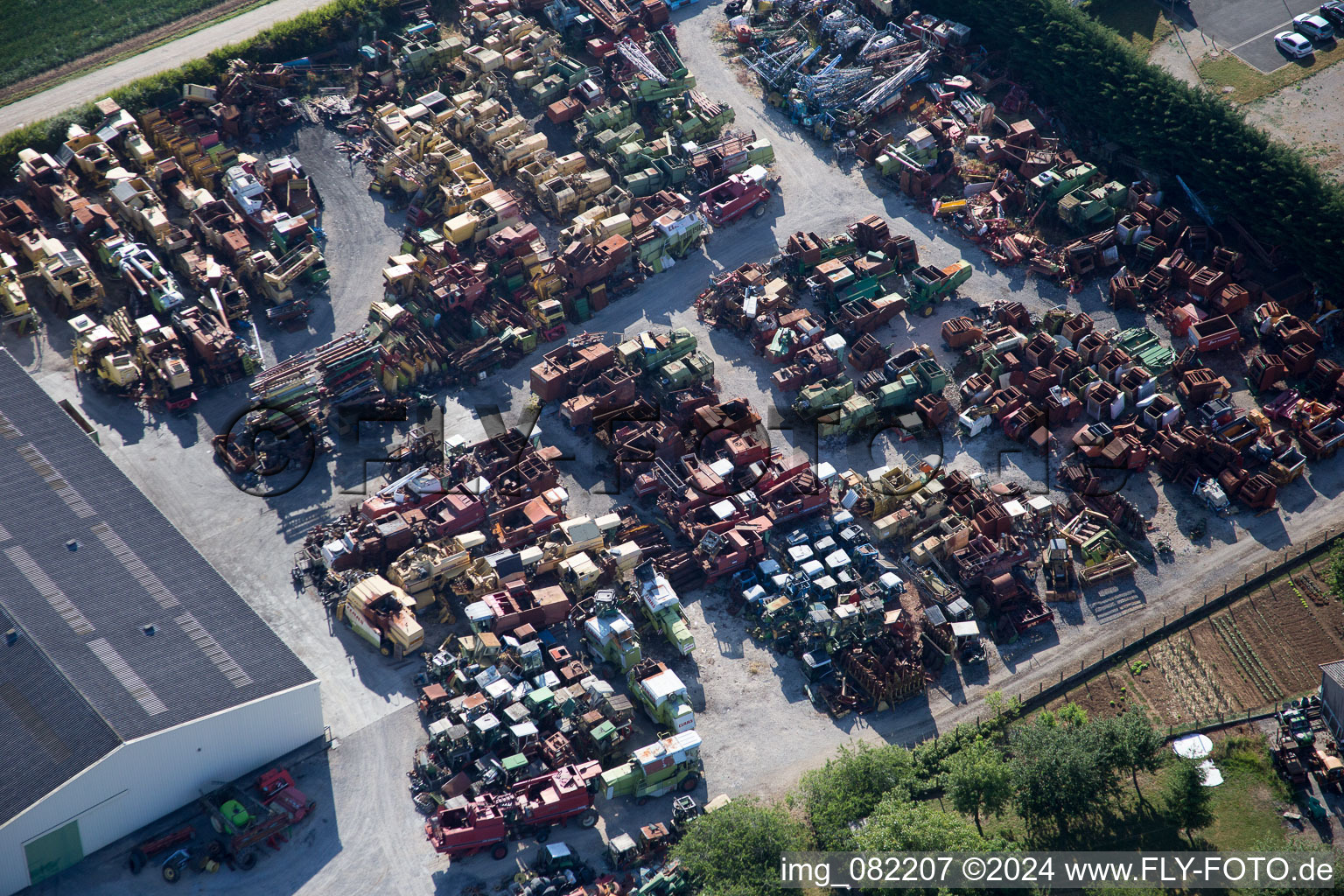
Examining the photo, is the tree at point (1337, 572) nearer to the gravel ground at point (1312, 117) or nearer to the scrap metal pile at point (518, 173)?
the gravel ground at point (1312, 117)

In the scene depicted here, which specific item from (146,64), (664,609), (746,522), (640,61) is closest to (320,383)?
(664,609)

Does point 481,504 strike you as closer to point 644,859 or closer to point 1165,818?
point 644,859

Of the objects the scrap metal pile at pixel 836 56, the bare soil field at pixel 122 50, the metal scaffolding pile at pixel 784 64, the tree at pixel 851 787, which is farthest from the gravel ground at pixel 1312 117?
the bare soil field at pixel 122 50

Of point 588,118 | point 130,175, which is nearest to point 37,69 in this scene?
point 130,175

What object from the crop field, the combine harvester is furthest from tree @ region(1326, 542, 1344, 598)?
the combine harvester

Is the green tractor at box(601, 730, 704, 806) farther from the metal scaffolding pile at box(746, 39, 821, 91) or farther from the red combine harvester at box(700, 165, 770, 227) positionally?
the metal scaffolding pile at box(746, 39, 821, 91)

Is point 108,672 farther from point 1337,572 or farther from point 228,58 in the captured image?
point 1337,572
